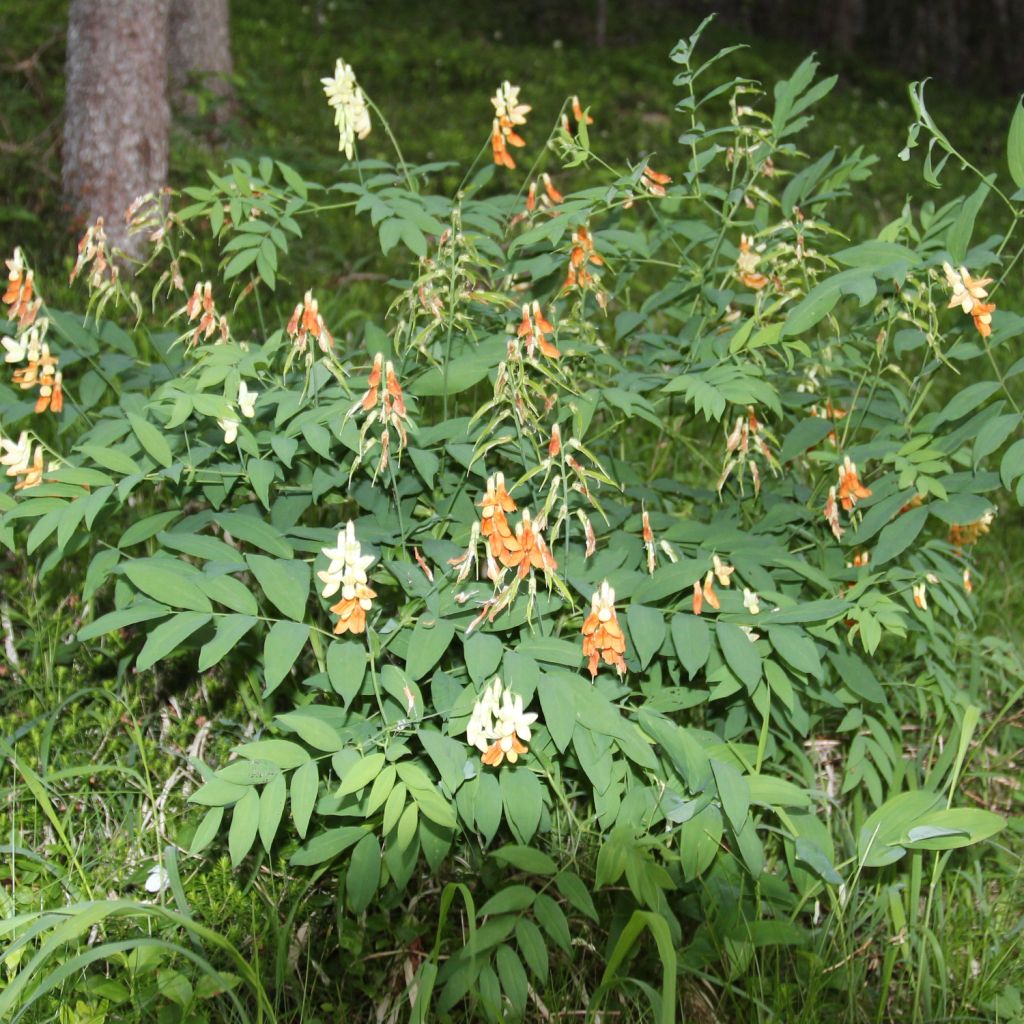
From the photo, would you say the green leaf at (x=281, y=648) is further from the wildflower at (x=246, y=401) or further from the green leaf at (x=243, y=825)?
the wildflower at (x=246, y=401)

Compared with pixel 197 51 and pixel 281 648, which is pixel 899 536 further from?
pixel 197 51

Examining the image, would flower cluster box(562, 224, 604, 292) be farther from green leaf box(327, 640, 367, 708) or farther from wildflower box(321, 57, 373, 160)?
green leaf box(327, 640, 367, 708)

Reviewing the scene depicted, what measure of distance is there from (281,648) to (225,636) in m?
0.09

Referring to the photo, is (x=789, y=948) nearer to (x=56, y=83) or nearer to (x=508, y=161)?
(x=508, y=161)

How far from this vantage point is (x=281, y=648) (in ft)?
5.97

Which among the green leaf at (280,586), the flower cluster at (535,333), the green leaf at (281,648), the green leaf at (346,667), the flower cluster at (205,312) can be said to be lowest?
the green leaf at (346,667)

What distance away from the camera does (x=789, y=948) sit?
2248mm

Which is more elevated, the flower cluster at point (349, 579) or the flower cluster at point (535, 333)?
the flower cluster at point (535, 333)

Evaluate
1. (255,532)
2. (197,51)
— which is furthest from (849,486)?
(197,51)

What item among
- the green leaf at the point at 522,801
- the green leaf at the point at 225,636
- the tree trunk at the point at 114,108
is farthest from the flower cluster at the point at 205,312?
the tree trunk at the point at 114,108

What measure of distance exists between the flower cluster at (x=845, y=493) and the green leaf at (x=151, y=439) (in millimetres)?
1264

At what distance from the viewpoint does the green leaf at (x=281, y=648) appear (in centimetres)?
177

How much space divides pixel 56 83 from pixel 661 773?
6.91 metres

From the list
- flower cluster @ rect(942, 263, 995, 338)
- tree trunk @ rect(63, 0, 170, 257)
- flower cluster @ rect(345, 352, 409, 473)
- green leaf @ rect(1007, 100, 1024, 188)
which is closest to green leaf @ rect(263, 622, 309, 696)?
flower cluster @ rect(345, 352, 409, 473)
